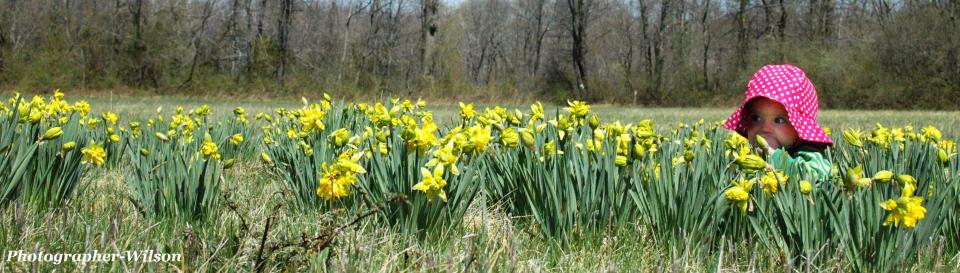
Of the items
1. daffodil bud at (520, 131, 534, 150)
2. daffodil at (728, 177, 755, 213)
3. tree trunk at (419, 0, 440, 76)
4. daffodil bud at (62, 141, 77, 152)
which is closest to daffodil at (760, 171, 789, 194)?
daffodil at (728, 177, 755, 213)

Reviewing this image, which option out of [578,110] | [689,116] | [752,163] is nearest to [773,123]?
[578,110]

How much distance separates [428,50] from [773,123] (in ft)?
67.1

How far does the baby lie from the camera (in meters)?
2.59

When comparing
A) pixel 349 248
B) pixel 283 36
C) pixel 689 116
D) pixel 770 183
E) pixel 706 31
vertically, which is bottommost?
pixel 689 116

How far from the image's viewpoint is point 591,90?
31797mm

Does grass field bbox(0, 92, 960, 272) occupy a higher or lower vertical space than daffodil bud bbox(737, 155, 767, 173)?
lower

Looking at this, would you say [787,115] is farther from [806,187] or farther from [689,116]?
[689,116]

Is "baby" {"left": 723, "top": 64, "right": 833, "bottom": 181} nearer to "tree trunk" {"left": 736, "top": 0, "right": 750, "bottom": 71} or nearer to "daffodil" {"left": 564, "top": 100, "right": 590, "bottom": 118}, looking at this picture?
"daffodil" {"left": 564, "top": 100, "right": 590, "bottom": 118}

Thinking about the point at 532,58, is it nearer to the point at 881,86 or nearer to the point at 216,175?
the point at 881,86

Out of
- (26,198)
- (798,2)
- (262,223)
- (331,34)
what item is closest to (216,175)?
(262,223)

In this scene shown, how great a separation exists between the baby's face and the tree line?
20.3 metres

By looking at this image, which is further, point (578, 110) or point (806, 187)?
point (578, 110)

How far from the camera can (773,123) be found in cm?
269

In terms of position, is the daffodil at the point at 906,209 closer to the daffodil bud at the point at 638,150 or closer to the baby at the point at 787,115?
the daffodil bud at the point at 638,150
